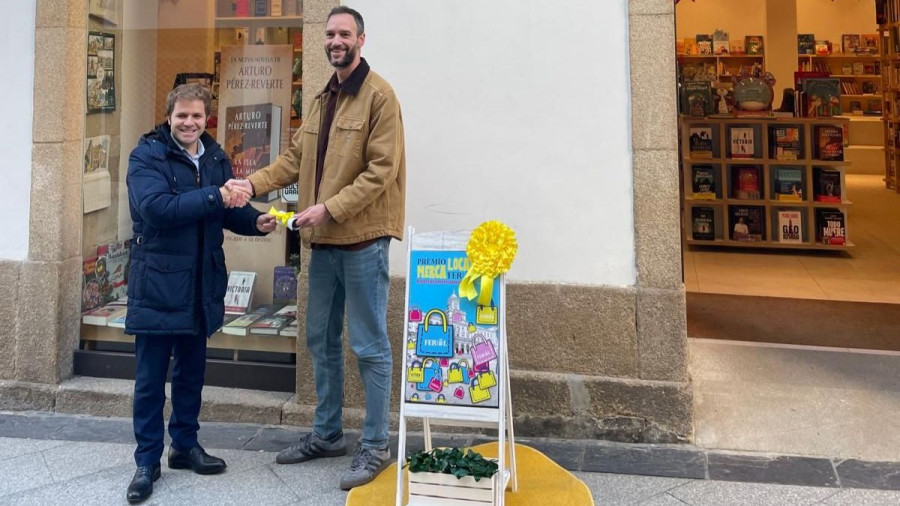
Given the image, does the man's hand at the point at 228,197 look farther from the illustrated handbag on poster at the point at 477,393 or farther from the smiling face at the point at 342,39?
the illustrated handbag on poster at the point at 477,393

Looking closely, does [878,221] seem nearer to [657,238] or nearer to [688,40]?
[688,40]

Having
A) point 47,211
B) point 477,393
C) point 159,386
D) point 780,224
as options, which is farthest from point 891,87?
point 159,386

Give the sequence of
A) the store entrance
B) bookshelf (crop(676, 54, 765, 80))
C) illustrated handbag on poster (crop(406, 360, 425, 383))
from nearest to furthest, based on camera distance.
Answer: illustrated handbag on poster (crop(406, 360, 425, 383)) < the store entrance < bookshelf (crop(676, 54, 765, 80))

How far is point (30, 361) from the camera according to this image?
499 cm

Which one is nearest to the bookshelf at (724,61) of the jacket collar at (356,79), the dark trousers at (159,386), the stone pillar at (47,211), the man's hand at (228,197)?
the stone pillar at (47,211)

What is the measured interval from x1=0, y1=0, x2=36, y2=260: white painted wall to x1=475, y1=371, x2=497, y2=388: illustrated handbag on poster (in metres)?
3.26

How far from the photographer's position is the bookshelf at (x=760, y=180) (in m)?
8.80

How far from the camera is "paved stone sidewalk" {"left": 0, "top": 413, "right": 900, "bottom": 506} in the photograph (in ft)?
12.1

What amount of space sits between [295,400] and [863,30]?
56.8 ft

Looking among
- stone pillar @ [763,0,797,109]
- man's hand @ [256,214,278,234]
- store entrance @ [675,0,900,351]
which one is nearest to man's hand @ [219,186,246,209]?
man's hand @ [256,214,278,234]

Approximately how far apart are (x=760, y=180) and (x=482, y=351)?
663 centimetres

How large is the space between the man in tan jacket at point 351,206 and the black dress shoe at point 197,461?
0.35 m

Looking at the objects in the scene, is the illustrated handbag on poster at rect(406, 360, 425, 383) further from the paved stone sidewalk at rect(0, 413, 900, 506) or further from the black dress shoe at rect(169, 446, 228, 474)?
the black dress shoe at rect(169, 446, 228, 474)

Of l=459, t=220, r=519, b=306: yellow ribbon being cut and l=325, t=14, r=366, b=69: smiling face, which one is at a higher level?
l=325, t=14, r=366, b=69: smiling face
